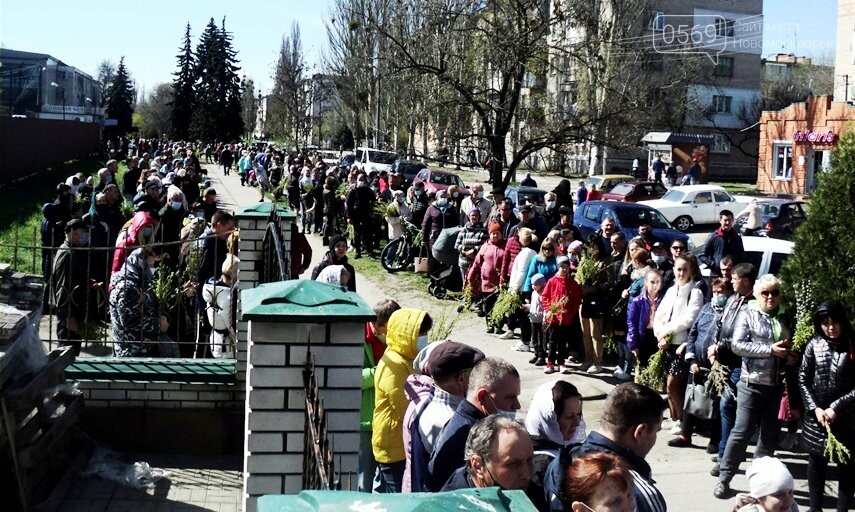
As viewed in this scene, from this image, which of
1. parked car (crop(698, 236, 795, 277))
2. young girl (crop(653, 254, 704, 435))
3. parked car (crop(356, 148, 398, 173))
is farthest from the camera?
parked car (crop(356, 148, 398, 173))

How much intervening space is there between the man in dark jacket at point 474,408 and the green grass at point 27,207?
33.6ft

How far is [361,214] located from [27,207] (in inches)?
492

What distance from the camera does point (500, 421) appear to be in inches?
158

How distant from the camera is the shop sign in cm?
4397

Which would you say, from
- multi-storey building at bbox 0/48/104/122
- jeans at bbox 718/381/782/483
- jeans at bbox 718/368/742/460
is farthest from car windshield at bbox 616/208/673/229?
multi-storey building at bbox 0/48/104/122

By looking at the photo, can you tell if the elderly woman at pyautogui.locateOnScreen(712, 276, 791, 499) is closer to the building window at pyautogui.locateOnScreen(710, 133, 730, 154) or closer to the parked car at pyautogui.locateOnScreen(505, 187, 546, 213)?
the parked car at pyautogui.locateOnScreen(505, 187, 546, 213)

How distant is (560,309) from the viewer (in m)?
11.5

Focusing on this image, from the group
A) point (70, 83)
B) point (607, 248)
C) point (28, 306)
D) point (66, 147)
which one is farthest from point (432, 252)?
point (70, 83)

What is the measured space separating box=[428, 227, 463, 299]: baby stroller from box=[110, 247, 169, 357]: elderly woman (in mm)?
7969

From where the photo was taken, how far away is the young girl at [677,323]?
30.7 feet

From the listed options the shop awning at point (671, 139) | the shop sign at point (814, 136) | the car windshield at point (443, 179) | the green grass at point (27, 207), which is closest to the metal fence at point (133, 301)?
the green grass at point (27, 207)

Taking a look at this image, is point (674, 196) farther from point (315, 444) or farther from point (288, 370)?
point (315, 444)

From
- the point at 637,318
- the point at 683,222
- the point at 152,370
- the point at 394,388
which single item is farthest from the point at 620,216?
the point at 394,388

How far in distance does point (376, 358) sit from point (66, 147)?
1834 inches
